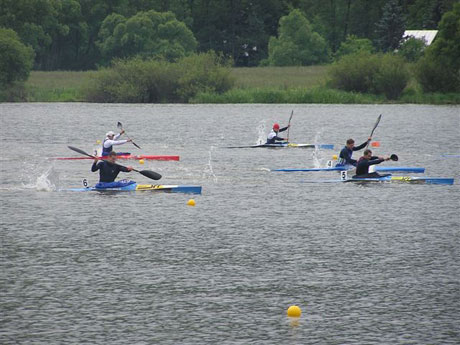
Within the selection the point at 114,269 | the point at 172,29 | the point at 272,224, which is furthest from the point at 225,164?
the point at 172,29

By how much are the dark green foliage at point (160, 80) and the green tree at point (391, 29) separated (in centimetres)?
3874

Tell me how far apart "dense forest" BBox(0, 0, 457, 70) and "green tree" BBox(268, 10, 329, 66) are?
27cm

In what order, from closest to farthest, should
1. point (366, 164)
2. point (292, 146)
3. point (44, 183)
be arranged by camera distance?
point (44, 183), point (366, 164), point (292, 146)

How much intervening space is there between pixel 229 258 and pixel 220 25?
119297mm

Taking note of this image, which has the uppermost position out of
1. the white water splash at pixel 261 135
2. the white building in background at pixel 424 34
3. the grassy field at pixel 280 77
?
the white building in background at pixel 424 34

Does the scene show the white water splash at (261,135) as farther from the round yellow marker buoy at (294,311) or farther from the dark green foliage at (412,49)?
the dark green foliage at (412,49)

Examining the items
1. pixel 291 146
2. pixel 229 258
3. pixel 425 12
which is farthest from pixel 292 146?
pixel 425 12

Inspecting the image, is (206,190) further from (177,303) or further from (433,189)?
(177,303)

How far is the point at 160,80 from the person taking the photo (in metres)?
91.6

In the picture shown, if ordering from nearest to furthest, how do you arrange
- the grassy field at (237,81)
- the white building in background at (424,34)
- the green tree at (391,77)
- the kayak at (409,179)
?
the kayak at (409,179), the green tree at (391,77), the grassy field at (237,81), the white building in background at (424,34)

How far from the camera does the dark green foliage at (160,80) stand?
90.1 meters

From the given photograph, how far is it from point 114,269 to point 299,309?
5169 mm

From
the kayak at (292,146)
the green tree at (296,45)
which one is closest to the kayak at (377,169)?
the kayak at (292,146)

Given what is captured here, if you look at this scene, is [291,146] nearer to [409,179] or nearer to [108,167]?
[409,179]
